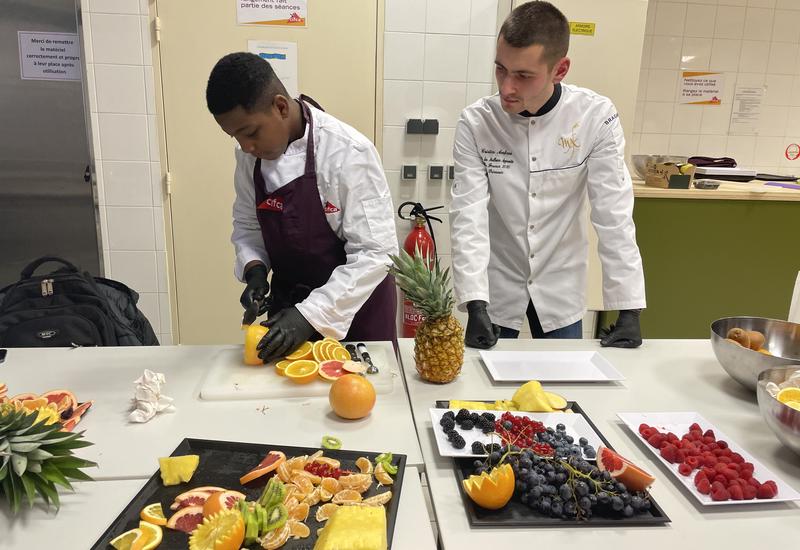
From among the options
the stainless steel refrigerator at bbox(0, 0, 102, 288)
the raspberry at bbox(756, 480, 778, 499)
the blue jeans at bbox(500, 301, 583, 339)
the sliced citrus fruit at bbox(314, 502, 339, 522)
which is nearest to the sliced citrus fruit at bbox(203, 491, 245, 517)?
the sliced citrus fruit at bbox(314, 502, 339, 522)

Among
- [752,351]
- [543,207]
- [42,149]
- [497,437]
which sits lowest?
[497,437]

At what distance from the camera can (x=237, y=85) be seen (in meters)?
1.51

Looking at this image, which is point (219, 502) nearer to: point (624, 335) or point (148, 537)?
point (148, 537)

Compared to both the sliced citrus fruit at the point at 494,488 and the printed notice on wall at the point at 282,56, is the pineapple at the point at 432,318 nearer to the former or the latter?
the sliced citrus fruit at the point at 494,488

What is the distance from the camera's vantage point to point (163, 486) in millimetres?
1056

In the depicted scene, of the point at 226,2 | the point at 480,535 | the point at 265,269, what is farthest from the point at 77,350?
the point at 226,2

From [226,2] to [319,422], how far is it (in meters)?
2.51

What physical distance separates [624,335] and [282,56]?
89.6 inches

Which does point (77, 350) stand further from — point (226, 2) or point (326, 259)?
point (226, 2)

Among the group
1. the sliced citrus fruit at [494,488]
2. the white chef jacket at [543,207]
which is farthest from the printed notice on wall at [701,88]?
the sliced citrus fruit at [494,488]

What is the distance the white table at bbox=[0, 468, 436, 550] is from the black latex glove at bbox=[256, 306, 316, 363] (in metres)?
0.47

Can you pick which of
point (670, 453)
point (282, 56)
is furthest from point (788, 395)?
point (282, 56)

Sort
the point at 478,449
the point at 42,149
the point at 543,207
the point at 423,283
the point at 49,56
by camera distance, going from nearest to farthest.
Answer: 1. the point at 478,449
2. the point at 423,283
3. the point at 543,207
4. the point at 49,56
5. the point at 42,149

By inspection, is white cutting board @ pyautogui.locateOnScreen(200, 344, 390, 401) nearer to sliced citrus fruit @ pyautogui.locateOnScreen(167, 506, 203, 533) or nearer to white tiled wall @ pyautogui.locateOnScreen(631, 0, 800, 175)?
sliced citrus fruit @ pyautogui.locateOnScreen(167, 506, 203, 533)
